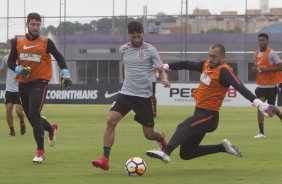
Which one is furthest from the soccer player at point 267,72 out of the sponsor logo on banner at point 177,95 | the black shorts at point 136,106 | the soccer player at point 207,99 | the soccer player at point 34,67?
the sponsor logo on banner at point 177,95

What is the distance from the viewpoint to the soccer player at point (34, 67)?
43.6 ft

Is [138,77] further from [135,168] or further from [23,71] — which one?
[23,71]

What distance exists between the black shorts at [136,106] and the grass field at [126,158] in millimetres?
759

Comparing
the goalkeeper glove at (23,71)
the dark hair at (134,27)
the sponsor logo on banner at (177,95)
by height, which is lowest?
the sponsor logo on banner at (177,95)

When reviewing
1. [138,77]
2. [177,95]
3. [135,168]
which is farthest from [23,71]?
[177,95]

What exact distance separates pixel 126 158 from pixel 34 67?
2.15m

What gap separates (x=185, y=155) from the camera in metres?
12.3

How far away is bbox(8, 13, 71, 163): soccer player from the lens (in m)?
13.3

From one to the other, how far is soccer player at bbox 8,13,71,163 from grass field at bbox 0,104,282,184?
2.80 feet

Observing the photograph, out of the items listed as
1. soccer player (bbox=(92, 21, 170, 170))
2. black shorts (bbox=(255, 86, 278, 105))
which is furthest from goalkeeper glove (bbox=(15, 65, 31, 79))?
black shorts (bbox=(255, 86, 278, 105))

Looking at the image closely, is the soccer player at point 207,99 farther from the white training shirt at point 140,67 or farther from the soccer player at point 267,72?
the soccer player at point 267,72

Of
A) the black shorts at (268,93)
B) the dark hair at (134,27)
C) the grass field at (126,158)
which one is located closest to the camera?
the grass field at (126,158)

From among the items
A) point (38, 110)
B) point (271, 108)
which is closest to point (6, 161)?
point (38, 110)

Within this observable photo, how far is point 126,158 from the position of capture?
13859mm
